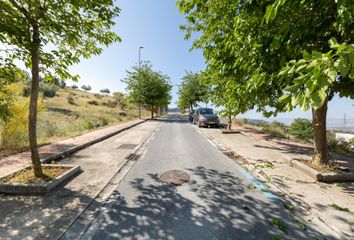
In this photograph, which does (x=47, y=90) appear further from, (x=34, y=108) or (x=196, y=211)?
(x=196, y=211)

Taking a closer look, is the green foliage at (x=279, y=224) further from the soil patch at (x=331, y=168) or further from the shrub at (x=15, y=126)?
the shrub at (x=15, y=126)

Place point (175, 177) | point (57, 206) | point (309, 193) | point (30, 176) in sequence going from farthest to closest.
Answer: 1. point (175, 177)
2. point (30, 176)
3. point (309, 193)
4. point (57, 206)

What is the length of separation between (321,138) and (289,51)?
3.92m

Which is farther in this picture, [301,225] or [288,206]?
[288,206]

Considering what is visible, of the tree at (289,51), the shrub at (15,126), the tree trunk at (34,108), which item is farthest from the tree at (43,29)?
the shrub at (15,126)

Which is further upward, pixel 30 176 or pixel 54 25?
pixel 54 25

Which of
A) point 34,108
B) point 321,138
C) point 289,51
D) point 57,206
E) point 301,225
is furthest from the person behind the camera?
point 321,138

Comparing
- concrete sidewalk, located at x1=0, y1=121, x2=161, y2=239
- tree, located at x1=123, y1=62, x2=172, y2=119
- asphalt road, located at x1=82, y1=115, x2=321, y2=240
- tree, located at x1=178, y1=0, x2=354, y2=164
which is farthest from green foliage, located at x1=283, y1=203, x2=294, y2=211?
tree, located at x1=123, y1=62, x2=172, y2=119

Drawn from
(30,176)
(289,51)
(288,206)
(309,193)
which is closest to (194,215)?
(288,206)

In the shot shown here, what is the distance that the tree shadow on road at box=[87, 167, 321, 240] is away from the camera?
3268 millimetres

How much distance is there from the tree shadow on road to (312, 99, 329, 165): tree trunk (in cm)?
280

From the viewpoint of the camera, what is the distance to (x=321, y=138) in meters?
6.41

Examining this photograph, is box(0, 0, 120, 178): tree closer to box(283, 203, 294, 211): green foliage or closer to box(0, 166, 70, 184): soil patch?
box(0, 166, 70, 184): soil patch

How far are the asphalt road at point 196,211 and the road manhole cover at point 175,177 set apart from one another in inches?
6.7
